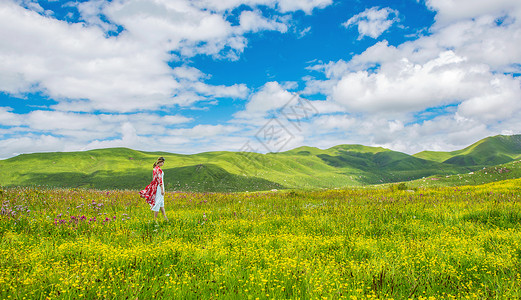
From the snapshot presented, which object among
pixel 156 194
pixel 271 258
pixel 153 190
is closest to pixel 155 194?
pixel 156 194

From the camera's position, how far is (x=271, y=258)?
489cm

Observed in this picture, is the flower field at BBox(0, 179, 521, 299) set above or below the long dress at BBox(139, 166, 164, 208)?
below

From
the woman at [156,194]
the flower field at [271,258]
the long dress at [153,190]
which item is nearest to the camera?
the flower field at [271,258]

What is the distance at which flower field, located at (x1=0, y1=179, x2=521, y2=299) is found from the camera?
12.4 ft

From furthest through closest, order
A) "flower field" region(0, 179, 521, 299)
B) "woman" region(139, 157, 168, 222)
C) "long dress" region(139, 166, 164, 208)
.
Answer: "long dress" region(139, 166, 164, 208) < "woman" region(139, 157, 168, 222) < "flower field" region(0, 179, 521, 299)

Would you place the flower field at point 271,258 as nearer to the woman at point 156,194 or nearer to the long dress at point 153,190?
the woman at point 156,194

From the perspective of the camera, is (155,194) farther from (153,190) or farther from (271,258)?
(271,258)

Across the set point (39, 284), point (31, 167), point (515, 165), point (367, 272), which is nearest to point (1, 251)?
point (39, 284)

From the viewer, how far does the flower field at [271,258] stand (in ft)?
12.4

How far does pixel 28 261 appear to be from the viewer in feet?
15.1

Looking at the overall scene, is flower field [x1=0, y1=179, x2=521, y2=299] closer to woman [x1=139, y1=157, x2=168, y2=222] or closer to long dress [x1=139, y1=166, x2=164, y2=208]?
woman [x1=139, y1=157, x2=168, y2=222]

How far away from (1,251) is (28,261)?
3.59 feet

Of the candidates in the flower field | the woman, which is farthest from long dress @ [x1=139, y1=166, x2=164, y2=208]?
the flower field

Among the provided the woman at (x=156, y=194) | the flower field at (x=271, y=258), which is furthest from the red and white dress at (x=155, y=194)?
the flower field at (x=271, y=258)
